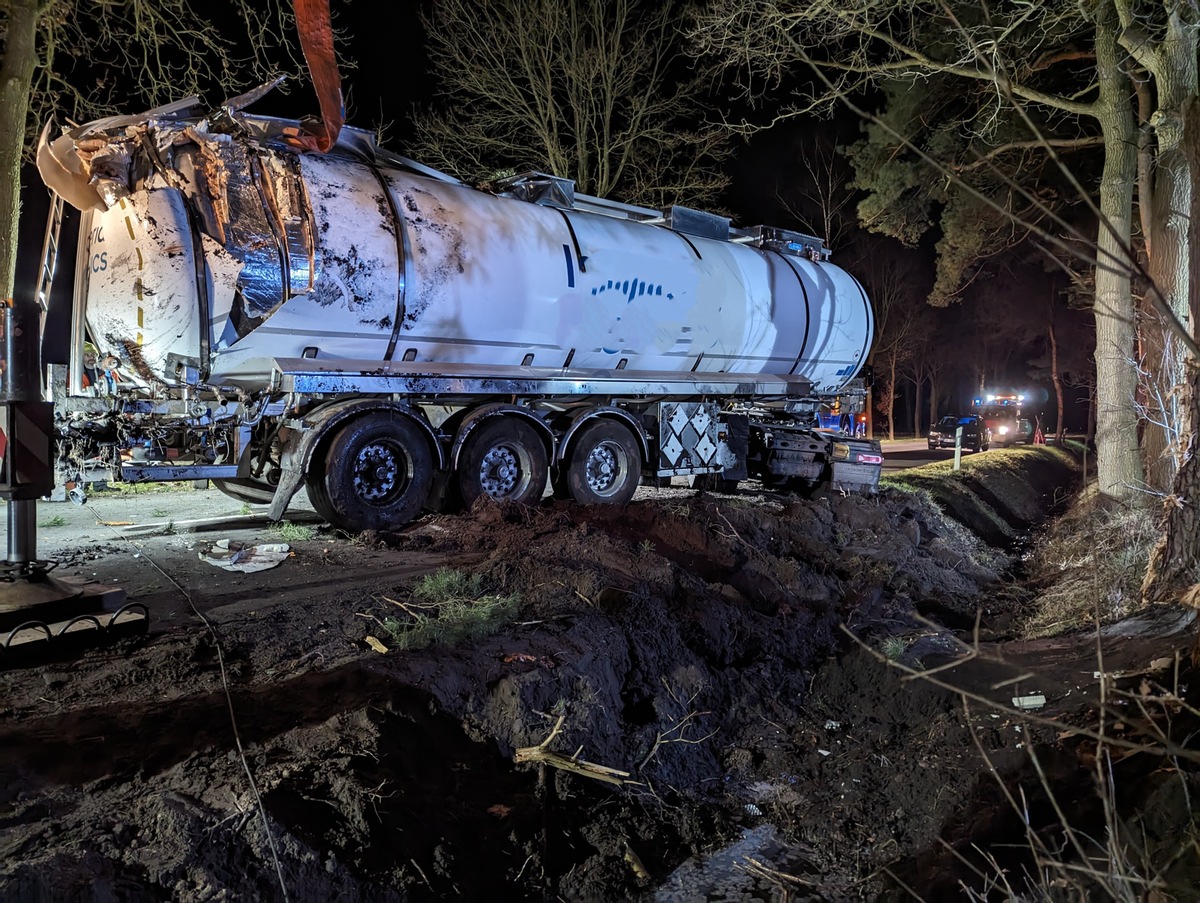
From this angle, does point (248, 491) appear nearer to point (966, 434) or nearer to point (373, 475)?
point (373, 475)

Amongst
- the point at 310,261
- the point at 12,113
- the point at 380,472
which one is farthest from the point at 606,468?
the point at 12,113

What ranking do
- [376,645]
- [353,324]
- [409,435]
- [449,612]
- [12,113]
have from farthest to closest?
[12,113], [409,435], [353,324], [449,612], [376,645]

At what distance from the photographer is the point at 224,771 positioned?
10.9 feet

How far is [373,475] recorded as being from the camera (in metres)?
7.94

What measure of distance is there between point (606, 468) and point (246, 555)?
181 inches

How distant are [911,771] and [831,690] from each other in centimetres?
126

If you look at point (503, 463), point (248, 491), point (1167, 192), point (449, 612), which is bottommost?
point (449, 612)

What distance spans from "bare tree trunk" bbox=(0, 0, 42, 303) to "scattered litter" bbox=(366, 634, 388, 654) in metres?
8.19

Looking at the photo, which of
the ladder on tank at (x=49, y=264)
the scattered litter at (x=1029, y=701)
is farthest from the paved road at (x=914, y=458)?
the ladder on tank at (x=49, y=264)

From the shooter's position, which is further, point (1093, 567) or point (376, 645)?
point (1093, 567)

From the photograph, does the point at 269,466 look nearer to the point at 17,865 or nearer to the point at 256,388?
the point at 256,388

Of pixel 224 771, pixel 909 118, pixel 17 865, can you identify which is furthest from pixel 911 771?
pixel 909 118

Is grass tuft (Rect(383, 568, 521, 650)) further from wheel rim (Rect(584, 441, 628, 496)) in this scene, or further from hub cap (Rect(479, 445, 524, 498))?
wheel rim (Rect(584, 441, 628, 496))

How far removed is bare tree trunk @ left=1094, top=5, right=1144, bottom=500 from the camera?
10.1m
